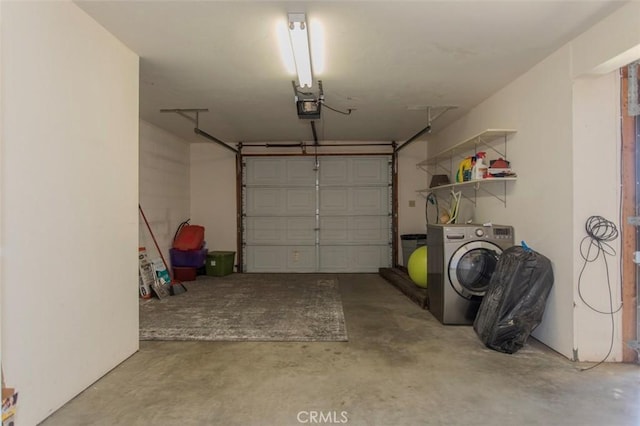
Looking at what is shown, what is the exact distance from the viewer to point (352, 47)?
2.85 meters

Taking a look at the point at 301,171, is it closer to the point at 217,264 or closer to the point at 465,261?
the point at 217,264

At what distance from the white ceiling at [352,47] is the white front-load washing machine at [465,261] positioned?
63.4 inches

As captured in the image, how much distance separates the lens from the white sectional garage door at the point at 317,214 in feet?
23.0

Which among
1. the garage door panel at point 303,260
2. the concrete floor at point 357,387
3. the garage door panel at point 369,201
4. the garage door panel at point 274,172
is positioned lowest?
the concrete floor at point 357,387

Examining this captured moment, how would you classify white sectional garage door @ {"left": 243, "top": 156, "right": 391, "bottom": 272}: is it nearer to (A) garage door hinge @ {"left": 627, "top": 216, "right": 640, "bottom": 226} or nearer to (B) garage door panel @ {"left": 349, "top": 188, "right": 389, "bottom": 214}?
(B) garage door panel @ {"left": 349, "top": 188, "right": 389, "bottom": 214}

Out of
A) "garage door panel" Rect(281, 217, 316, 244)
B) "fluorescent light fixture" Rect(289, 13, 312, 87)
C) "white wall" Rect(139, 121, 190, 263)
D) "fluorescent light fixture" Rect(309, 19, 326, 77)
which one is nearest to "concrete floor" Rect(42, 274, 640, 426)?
"fluorescent light fixture" Rect(289, 13, 312, 87)

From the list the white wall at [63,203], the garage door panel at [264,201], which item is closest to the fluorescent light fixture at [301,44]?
the white wall at [63,203]

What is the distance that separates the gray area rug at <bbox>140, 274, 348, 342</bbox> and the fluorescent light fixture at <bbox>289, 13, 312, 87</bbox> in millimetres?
2430

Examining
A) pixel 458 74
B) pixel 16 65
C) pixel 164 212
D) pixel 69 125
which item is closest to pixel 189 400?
pixel 69 125

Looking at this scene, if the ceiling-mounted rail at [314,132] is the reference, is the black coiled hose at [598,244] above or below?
below

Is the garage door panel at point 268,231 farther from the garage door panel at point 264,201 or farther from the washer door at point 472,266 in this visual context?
the washer door at point 472,266

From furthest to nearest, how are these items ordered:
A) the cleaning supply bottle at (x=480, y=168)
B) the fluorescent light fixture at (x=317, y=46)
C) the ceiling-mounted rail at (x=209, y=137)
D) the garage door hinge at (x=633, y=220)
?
1. the ceiling-mounted rail at (x=209, y=137)
2. the cleaning supply bottle at (x=480, y=168)
3. the garage door hinge at (x=633, y=220)
4. the fluorescent light fixture at (x=317, y=46)

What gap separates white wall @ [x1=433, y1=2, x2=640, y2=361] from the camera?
2.75 m

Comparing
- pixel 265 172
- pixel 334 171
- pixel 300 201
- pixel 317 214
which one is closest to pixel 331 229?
pixel 317 214
